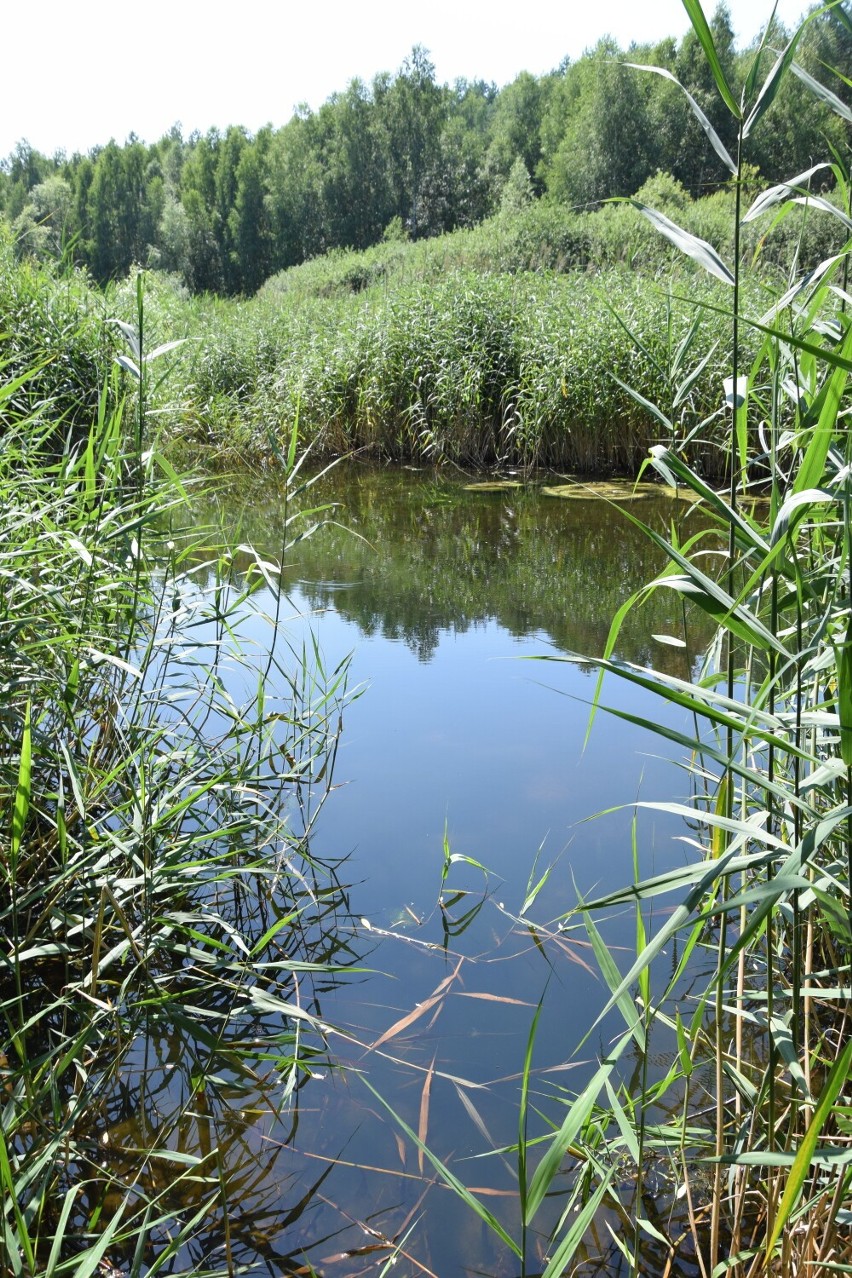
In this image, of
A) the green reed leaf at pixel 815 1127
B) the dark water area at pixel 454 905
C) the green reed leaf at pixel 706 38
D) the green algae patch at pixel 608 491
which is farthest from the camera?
the green algae patch at pixel 608 491

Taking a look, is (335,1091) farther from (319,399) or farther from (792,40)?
(319,399)

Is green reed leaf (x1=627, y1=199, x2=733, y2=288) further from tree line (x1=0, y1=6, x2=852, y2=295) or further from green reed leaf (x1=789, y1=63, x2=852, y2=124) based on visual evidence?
tree line (x1=0, y1=6, x2=852, y2=295)

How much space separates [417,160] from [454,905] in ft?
145

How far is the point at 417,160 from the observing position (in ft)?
136

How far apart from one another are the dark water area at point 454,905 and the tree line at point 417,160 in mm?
32820

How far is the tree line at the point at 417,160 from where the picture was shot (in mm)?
37281

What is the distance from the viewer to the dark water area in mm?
1669

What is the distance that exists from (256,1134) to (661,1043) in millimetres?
838

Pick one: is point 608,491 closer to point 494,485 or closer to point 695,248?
point 494,485

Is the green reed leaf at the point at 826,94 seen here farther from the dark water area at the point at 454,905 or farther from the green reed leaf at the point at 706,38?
the dark water area at the point at 454,905

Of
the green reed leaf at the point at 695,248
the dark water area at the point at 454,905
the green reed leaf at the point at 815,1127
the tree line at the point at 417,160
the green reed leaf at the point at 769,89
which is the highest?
the tree line at the point at 417,160

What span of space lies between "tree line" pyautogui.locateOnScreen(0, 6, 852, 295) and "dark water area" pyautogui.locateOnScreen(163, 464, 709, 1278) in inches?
1292

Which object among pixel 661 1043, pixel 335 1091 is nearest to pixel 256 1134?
pixel 335 1091

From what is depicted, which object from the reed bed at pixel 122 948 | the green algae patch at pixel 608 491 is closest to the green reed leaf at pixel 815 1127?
the reed bed at pixel 122 948
